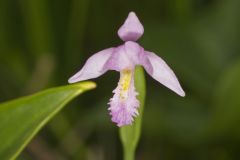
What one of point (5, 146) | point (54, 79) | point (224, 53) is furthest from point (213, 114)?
point (5, 146)

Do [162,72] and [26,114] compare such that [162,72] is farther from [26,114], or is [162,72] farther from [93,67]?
[26,114]

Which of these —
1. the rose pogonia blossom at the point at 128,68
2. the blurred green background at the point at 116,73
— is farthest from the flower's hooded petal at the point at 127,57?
the blurred green background at the point at 116,73

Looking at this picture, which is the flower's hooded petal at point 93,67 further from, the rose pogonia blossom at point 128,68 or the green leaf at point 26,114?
the green leaf at point 26,114

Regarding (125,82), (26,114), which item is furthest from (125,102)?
(26,114)

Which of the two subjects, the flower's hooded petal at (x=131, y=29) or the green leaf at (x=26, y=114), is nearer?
the green leaf at (x=26, y=114)

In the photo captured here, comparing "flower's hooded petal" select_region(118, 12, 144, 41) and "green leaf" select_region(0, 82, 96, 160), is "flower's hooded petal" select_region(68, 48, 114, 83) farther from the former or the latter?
"green leaf" select_region(0, 82, 96, 160)
